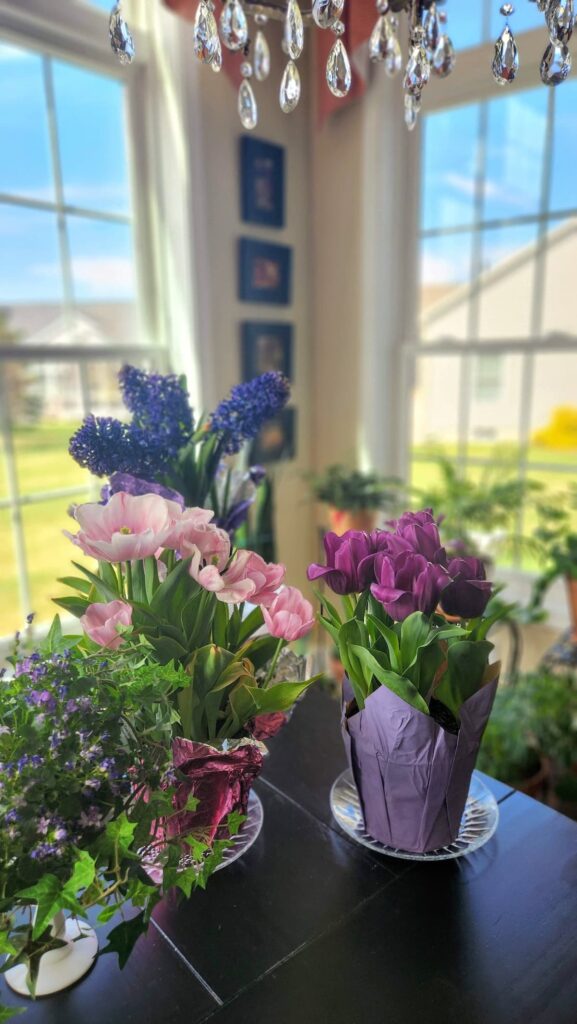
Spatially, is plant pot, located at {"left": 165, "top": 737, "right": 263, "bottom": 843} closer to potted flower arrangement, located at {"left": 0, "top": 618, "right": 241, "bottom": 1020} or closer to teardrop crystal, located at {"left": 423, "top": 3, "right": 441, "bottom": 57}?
potted flower arrangement, located at {"left": 0, "top": 618, "right": 241, "bottom": 1020}

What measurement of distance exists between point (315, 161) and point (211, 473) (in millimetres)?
1989

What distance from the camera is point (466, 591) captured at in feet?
2.18

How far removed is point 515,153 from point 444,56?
1224 mm

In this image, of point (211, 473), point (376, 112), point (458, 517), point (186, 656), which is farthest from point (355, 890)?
point (376, 112)

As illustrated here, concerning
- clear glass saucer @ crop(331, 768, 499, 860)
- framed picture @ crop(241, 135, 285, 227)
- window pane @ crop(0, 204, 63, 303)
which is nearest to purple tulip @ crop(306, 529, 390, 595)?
clear glass saucer @ crop(331, 768, 499, 860)

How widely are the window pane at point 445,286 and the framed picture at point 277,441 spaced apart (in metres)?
0.62

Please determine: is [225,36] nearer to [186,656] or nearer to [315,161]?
[186,656]

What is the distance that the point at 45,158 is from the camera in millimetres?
1813

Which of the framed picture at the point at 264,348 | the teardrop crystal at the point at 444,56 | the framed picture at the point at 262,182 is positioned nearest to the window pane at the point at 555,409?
the framed picture at the point at 264,348

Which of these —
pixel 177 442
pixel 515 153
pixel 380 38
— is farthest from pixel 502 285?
pixel 177 442

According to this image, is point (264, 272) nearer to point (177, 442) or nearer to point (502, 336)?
point (502, 336)

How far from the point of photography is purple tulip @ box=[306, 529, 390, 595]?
0.70 meters

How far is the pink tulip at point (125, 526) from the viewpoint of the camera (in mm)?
620

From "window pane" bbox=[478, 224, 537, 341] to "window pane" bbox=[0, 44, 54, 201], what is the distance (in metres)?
1.47
